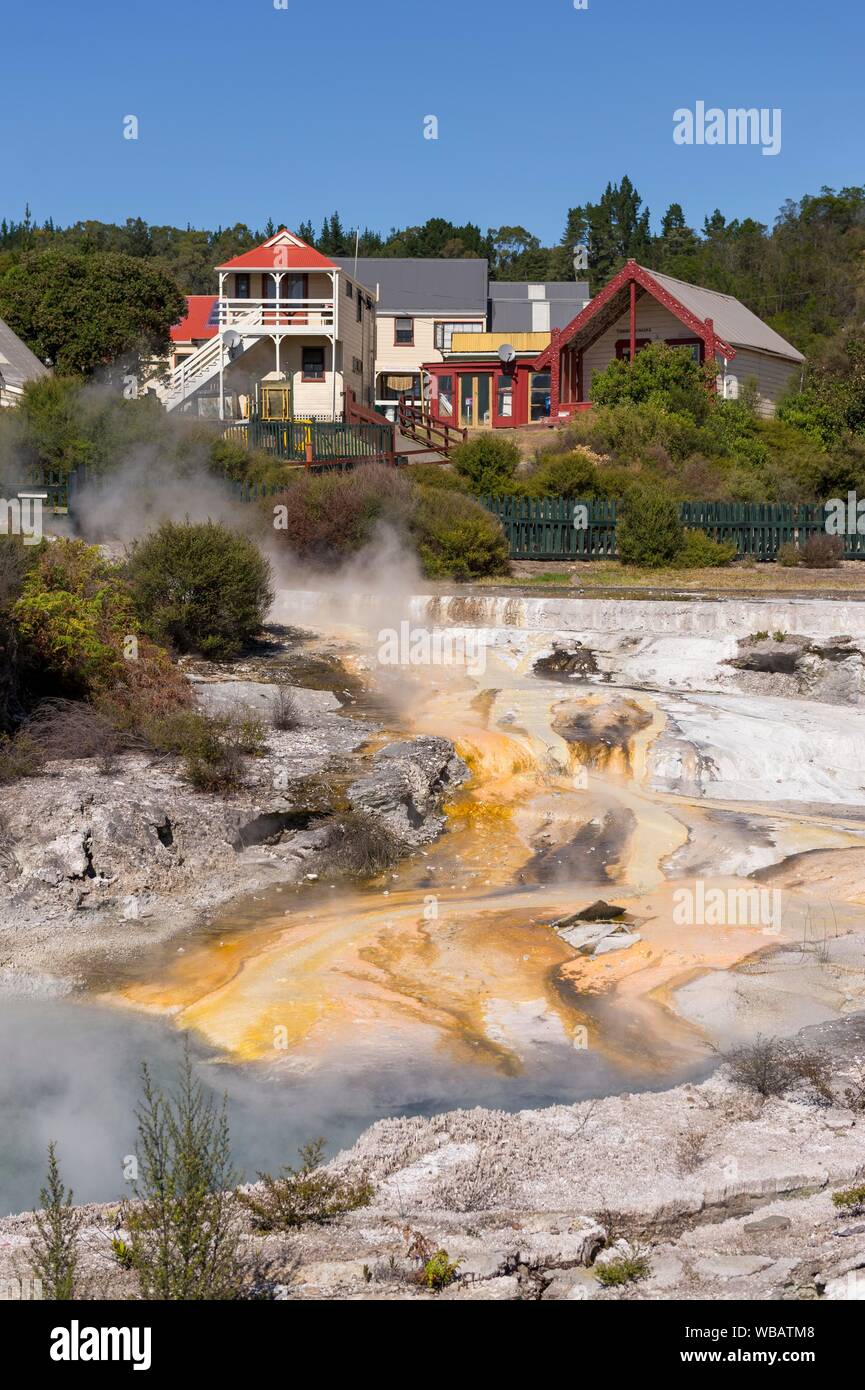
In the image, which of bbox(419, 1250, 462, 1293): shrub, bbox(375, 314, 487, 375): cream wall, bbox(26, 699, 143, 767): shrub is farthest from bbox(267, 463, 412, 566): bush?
bbox(375, 314, 487, 375): cream wall

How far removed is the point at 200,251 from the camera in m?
115

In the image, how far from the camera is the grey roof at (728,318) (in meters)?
40.8

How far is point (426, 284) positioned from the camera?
59125 millimetres

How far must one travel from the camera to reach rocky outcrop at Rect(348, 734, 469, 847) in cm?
1419

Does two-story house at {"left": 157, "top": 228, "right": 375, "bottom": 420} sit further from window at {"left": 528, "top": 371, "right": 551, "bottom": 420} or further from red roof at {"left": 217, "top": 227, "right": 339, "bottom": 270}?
window at {"left": 528, "top": 371, "right": 551, "bottom": 420}

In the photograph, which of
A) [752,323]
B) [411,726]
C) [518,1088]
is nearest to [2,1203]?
[518,1088]

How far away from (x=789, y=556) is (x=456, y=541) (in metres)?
6.99

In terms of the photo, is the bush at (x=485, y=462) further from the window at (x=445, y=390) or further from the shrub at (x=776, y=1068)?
the shrub at (x=776, y=1068)

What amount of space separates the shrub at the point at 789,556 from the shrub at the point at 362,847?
1614 centimetres

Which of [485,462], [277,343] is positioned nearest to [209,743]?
[485,462]

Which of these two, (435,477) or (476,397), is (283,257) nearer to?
(476,397)

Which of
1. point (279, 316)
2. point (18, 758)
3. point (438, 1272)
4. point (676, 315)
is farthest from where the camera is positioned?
point (279, 316)
